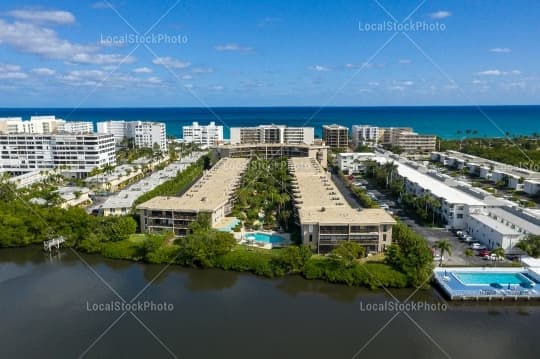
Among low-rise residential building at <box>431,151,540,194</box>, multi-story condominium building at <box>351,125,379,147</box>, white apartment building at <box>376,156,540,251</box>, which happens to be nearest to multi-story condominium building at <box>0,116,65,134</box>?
multi-story condominium building at <box>351,125,379,147</box>

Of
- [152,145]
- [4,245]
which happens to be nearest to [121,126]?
[152,145]

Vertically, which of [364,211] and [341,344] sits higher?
[364,211]

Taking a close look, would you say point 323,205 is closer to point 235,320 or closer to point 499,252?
point 499,252

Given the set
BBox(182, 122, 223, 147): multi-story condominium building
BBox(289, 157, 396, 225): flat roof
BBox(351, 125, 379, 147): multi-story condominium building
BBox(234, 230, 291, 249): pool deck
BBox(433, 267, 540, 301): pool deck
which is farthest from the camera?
BBox(182, 122, 223, 147): multi-story condominium building

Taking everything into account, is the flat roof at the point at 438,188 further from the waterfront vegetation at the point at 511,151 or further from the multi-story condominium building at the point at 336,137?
the multi-story condominium building at the point at 336,137

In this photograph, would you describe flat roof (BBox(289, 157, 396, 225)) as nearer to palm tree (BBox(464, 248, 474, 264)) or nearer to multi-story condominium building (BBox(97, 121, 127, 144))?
palm tree (BBox(464, 248, 474, 264))

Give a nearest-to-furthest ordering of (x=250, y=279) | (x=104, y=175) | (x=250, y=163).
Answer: (x=250, y=279) < (x=104, y=175) < (x=250, y=163)

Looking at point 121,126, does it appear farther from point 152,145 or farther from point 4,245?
point 4,245
